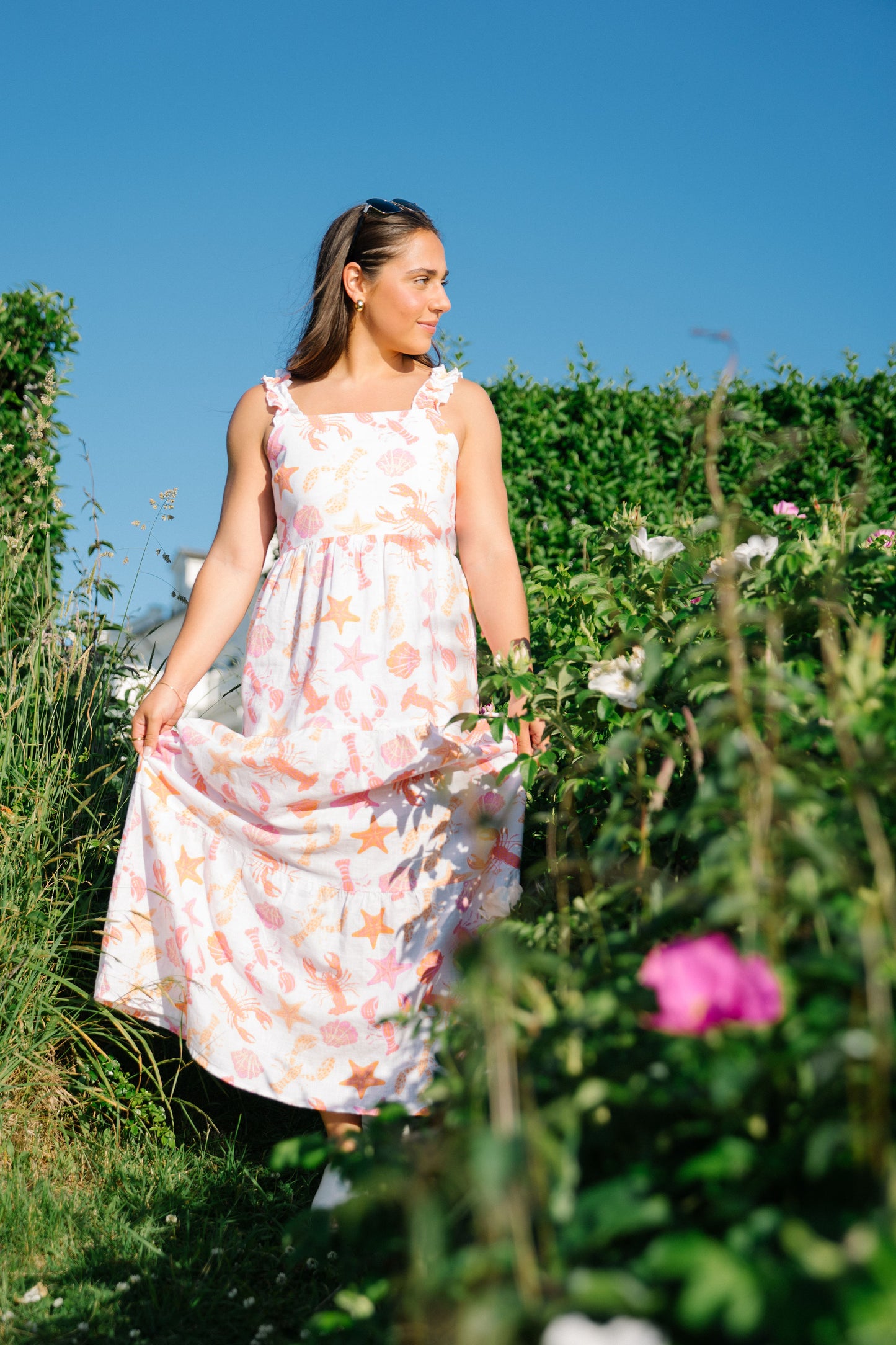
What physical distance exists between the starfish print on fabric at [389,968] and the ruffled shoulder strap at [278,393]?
1.22 meters

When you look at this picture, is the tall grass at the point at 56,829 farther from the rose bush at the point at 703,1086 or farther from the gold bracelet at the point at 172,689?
the rose bush at the point at 703,1086

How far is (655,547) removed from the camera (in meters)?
2.00

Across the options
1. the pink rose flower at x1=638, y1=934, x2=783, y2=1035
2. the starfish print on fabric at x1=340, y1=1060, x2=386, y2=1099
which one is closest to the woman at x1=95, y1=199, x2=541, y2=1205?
the starfish print on fabric at x1=340, y1=1060, x2=386, y2=1099

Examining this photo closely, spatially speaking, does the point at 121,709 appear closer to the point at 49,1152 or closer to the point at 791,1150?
the point at 49,1152

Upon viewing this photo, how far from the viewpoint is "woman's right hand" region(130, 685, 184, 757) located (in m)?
2.29

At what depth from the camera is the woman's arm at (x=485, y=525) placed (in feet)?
7.54

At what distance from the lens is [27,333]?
402 cm

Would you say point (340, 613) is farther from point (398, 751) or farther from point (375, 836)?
point (375, 836)

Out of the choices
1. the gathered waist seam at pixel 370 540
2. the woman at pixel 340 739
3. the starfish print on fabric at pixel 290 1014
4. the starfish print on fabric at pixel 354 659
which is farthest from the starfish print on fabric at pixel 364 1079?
the gathered waist seam at pixel 370 540

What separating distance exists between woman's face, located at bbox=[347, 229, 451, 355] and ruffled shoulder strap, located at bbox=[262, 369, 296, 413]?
24 cm

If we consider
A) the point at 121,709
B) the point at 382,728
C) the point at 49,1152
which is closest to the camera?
the point at 382,728

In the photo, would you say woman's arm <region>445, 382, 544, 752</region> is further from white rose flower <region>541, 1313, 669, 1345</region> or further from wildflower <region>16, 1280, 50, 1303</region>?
white rose flower <region>541, 1313, 669, 1345</region>

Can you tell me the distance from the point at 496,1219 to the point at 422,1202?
0.17 ft

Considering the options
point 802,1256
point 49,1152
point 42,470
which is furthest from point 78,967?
point 802,1256
